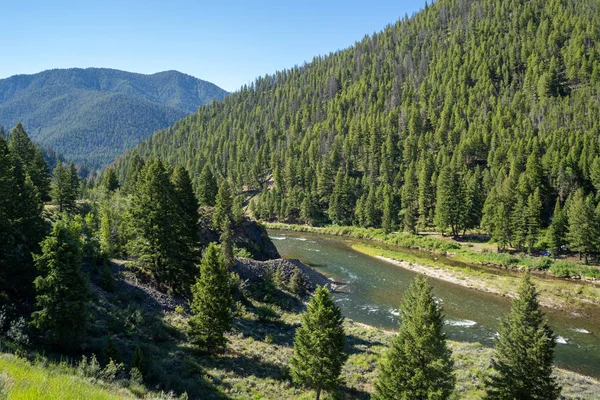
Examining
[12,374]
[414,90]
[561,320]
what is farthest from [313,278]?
[414,90]

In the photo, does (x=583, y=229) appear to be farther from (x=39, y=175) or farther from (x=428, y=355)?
(x=39, y=175)

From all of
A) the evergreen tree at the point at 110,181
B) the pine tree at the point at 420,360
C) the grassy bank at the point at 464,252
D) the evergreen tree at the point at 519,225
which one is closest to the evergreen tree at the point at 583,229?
the grassy bank at the point at 464,252

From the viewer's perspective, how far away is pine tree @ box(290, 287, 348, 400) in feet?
71.5

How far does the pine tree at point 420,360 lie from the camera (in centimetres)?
1805

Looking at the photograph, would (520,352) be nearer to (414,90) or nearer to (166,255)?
(166,255)

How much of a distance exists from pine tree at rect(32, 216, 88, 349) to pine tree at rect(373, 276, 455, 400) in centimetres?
1671

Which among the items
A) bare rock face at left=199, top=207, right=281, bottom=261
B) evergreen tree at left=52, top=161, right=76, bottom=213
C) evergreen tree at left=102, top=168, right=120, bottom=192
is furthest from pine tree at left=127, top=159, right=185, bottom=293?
evergreen tree at left=102, top=168, right=120, bottom=192

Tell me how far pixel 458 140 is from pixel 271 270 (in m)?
96.6

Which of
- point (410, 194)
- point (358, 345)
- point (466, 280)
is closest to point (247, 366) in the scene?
point (358, 345)

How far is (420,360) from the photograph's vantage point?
1859cm

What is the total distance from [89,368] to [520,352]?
843 inches

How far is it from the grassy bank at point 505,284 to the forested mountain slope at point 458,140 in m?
17.1

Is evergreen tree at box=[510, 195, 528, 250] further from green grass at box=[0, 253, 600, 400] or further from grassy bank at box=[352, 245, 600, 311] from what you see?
green grass at box=[0, 253, 600, 400]

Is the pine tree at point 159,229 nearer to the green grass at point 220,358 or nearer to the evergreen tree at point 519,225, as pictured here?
the green grass at point 220,358
